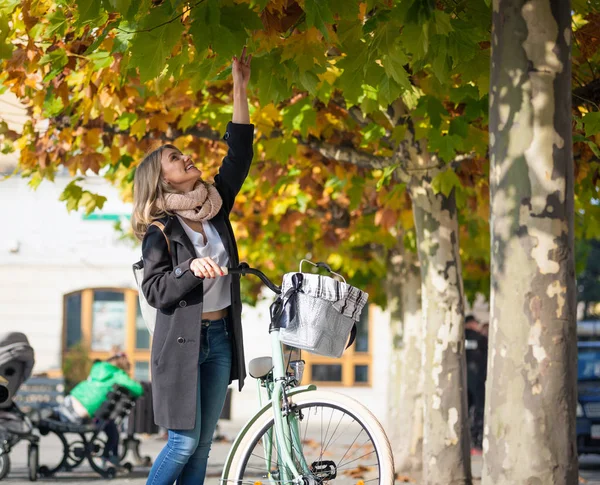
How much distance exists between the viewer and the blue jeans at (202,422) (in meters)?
4.49

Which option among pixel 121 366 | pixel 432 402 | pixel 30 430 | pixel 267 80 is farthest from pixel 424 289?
pixel 121 366

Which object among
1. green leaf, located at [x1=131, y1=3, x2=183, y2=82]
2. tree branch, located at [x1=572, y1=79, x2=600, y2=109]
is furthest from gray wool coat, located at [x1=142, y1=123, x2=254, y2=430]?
tree branch, located at [x1=572, y1=79, x2=600, y2=109]

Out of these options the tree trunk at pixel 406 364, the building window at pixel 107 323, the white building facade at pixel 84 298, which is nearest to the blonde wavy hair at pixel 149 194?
the tree trunk at pixel 406 364

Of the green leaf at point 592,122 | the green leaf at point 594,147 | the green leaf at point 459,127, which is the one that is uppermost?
the green leaf at point 459,127

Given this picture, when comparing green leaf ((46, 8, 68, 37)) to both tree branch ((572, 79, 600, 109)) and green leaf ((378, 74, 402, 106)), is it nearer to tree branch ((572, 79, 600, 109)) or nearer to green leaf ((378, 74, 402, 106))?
green leaf ((378, 74, 402, 106))

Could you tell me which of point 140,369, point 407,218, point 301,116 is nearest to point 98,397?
point 407,218

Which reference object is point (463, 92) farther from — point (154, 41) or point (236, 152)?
point (154, 41)

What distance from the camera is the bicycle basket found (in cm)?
417

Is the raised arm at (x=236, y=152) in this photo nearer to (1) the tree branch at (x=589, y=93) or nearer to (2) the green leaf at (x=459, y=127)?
(1) the tree branch at (x=589, y=93)

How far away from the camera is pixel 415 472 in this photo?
35.1ft

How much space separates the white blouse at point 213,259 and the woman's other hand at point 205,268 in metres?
0.26

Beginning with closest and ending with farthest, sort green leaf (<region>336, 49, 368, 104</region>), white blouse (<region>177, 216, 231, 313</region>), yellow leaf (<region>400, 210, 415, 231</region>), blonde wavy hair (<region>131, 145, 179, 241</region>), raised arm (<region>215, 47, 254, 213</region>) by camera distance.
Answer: white blouse (<region>177, 216, 231, 313</region>) → blonde wavy hair (<region>131, 145, 179, 241</region>) → raised arm (<region>215, 47, 254, 213</region>) → green leaf (<region>336, 49, 368, 104</region>) → yellow leaf (<region>400, 210, 415, 231</region>)

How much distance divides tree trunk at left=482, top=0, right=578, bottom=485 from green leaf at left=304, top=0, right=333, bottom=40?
2.96 ft

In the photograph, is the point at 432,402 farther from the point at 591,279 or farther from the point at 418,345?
the point at 591,279
